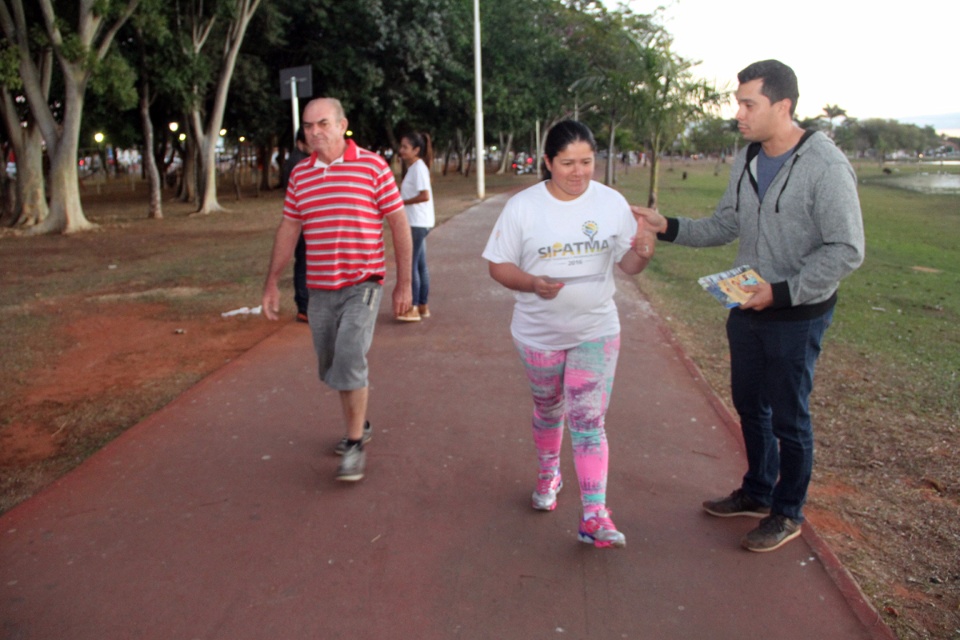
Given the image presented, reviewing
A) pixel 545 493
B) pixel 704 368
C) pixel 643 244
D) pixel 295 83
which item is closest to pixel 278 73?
pixel 295 83

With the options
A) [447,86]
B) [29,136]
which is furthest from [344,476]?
[447,86]

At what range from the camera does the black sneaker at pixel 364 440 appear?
4.42 metres

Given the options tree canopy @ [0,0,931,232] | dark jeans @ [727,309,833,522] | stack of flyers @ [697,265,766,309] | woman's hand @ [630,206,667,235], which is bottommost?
dark jeans @ [727,309,833,522]

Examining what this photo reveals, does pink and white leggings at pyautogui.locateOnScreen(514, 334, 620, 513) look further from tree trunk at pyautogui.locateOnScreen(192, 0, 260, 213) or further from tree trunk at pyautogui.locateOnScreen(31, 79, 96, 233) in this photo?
tree trunk at pyautogui.locateOnScreen(192, 0, 260, 213)

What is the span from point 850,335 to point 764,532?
5155mm

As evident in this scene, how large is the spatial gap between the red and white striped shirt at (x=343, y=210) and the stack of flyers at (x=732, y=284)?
1.68 metres

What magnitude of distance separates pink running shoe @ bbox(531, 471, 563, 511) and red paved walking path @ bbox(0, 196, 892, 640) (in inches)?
2.9

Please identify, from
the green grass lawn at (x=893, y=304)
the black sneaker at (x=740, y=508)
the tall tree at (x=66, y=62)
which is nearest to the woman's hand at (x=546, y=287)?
the black sneaker at (x=740, y=508)

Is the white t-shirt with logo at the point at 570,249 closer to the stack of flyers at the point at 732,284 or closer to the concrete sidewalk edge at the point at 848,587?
the stack of flyers at the point at 732,284

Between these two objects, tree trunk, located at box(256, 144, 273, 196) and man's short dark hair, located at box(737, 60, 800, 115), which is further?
tree trunk, located at box(256, 144, 273, 196)

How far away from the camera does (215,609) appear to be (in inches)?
120

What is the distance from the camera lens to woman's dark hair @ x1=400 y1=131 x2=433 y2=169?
731cm

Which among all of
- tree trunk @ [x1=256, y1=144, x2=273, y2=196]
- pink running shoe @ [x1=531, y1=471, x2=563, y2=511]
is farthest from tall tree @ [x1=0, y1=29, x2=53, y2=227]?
tree trunk @ [x1=256, y1=144, x2=273, y2=196]

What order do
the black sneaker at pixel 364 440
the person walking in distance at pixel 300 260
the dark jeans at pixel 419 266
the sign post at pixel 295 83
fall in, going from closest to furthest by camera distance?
the black sneaker at pixel 364 440, the person walking in distance at pixel 300 260, the dark jeans at pixel 419 266, the sign post at pixel 295 83
